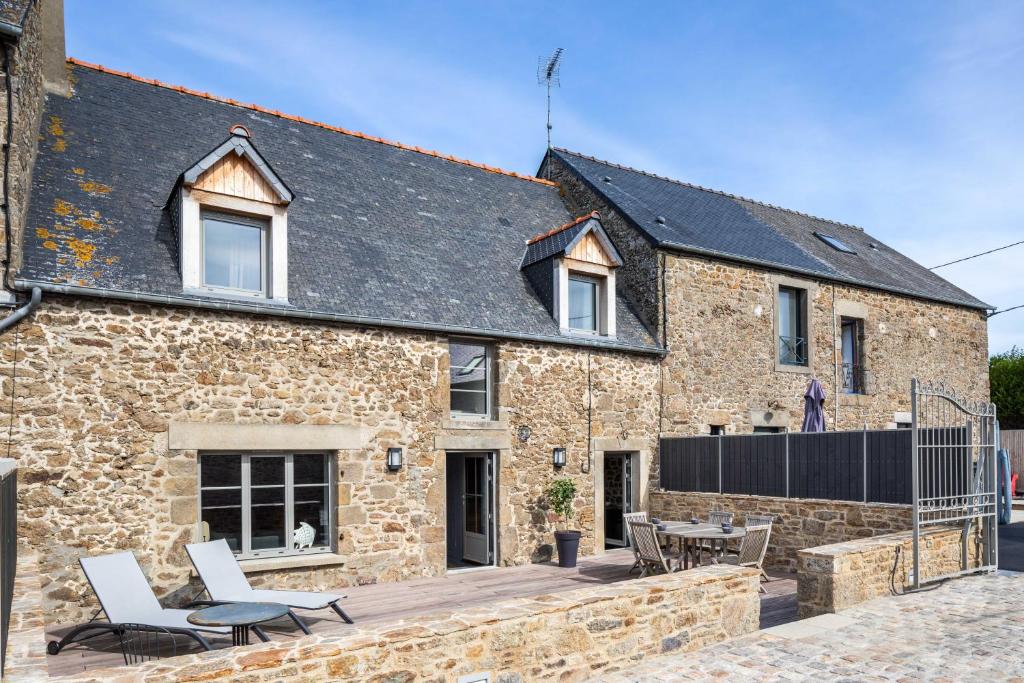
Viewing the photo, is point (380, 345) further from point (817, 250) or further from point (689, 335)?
point (817, 250)

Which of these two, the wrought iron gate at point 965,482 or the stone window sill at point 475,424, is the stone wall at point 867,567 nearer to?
the wrought iron gate at point 965,482

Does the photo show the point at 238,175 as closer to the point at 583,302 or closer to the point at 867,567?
the point at 583,302

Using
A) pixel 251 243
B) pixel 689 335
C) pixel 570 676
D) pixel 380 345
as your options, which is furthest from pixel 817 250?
pixel 570 676

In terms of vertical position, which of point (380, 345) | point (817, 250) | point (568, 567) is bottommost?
point (568, 567)

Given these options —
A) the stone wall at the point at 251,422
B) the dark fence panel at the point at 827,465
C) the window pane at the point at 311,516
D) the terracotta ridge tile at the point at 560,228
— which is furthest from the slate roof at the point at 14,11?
the dark fence panel at the point at 827,465

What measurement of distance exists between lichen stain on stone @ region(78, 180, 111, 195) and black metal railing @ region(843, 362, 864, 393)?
1351 cm

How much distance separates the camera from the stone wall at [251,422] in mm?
7512

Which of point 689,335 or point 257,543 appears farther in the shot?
point 689,335

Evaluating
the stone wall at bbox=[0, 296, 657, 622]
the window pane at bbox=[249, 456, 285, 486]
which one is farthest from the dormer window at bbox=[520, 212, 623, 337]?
the window pane at bbox=[249, 456, 285, 486]

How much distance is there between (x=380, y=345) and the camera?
9656 millimetres

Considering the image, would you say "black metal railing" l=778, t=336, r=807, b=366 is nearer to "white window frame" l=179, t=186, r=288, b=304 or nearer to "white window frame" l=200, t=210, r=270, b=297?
"white window frame" l=179, t=186, r=288, b=304

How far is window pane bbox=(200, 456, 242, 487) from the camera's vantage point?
8.54 meters

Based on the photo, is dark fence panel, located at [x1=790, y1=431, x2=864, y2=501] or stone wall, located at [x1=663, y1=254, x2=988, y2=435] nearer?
dark fence panel, located at [x1=790, y1=431, x2=864, y2=501]

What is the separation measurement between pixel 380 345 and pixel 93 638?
442 cm
